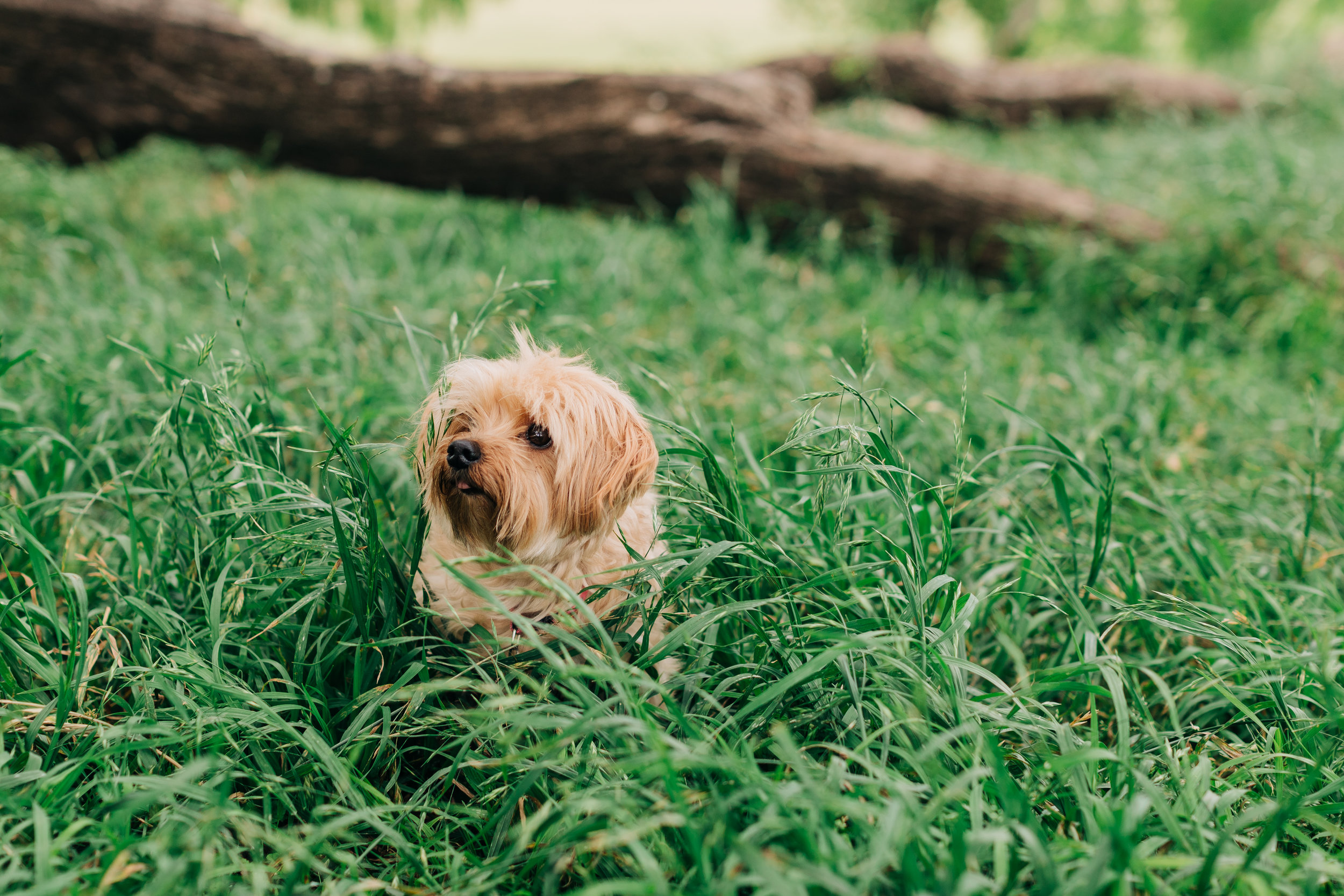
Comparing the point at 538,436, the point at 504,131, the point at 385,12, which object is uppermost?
the point at 385,12

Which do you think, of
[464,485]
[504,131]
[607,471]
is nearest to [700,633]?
[607,471]

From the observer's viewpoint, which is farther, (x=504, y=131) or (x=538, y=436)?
(x=504, y=131)

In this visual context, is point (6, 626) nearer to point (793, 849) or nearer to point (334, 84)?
point (793, 849)

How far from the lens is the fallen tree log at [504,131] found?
539cm

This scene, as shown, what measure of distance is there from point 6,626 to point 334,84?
473cm

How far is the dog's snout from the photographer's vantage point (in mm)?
2074

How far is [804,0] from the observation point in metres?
15.1

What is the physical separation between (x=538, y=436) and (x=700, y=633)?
0.67m

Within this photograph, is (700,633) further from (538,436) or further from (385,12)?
(385,12)

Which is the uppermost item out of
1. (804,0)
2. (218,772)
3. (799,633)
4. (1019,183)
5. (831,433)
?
(804,0)

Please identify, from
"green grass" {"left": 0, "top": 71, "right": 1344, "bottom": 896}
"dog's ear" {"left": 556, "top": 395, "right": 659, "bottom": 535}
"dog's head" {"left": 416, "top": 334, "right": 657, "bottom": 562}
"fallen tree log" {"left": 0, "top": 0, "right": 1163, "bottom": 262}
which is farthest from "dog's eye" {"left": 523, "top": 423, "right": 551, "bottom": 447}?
"fallen tree log" {"left": 0, "top": 0, "right": 1163, "bottom": 262}

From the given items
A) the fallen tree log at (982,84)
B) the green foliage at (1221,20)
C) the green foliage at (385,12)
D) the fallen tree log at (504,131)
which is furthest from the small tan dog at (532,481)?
the green foliage at (1221,20)

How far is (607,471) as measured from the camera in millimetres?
2078

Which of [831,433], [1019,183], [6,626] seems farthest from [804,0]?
[6,626]
